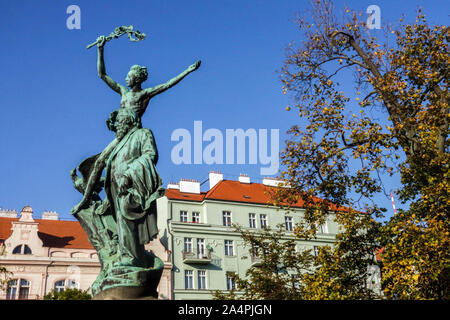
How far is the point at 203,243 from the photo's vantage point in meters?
38.9

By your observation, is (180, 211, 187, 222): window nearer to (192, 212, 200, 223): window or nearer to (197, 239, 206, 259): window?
(192, 212, 200, 223): window

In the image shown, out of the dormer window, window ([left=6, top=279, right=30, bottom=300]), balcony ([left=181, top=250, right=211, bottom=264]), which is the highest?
the dormer window

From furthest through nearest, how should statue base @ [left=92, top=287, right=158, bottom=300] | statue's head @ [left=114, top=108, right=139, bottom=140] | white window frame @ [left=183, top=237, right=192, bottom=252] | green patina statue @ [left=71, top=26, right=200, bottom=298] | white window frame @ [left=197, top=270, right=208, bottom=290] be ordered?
white window frame @ [left=183, top=237, right=192, bottom=252] < white window frame @ [left=197, top=270, right=208, bottom=290] < statue's head @ [left=114, top=108, right=139, bottom=140] < green patina statue @ [left=71, top=26, right=200, bottom=298] < statue base @ [left=92, top=287, right=158, bottom=300]

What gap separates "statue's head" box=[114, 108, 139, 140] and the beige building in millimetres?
27452

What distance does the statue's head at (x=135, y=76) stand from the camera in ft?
27.8

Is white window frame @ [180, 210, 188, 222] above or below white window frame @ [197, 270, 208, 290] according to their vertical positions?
above

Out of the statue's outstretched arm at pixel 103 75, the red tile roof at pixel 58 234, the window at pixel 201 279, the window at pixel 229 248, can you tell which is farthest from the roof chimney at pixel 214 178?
the statue's outstretched arm at pixel 103 75

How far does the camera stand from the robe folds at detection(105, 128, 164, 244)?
7332 millimetres

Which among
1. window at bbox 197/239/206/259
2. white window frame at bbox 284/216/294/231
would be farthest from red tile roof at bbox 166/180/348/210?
window at bbox 197/239/206/259

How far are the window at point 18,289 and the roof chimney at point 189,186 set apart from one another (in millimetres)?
14412

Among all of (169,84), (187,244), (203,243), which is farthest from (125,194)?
(203,243)

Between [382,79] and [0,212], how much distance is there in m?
34.5
